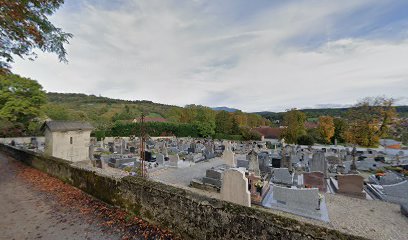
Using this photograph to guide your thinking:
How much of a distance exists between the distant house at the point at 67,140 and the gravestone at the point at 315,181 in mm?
15802

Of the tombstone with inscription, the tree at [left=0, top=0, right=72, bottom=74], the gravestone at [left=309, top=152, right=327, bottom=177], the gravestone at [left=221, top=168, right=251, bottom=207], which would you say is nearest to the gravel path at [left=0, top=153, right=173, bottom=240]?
the gravestone at [left=221, top=168, right=251, bottom=207]

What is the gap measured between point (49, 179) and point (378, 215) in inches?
487

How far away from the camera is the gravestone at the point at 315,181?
998 centimetres

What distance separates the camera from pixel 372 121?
31516mm

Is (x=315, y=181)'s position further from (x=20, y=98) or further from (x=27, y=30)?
(x=20, y=98)

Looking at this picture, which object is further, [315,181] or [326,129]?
[326,129]

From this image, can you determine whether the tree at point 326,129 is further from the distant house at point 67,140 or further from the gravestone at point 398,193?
the distant house at point 67,140

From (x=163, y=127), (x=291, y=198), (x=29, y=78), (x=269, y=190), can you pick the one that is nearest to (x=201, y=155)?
(x=269, y=190)

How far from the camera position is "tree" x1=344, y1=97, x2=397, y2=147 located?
30875 mm

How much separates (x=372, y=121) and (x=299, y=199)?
3345cm

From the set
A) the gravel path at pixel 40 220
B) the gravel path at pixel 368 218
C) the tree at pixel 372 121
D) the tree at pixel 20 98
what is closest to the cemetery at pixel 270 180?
the gravel path at pixel 368 218

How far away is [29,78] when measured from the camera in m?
26.7

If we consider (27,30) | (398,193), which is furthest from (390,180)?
(27,30)

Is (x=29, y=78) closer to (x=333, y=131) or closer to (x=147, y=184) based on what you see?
(x=147, y=184)
